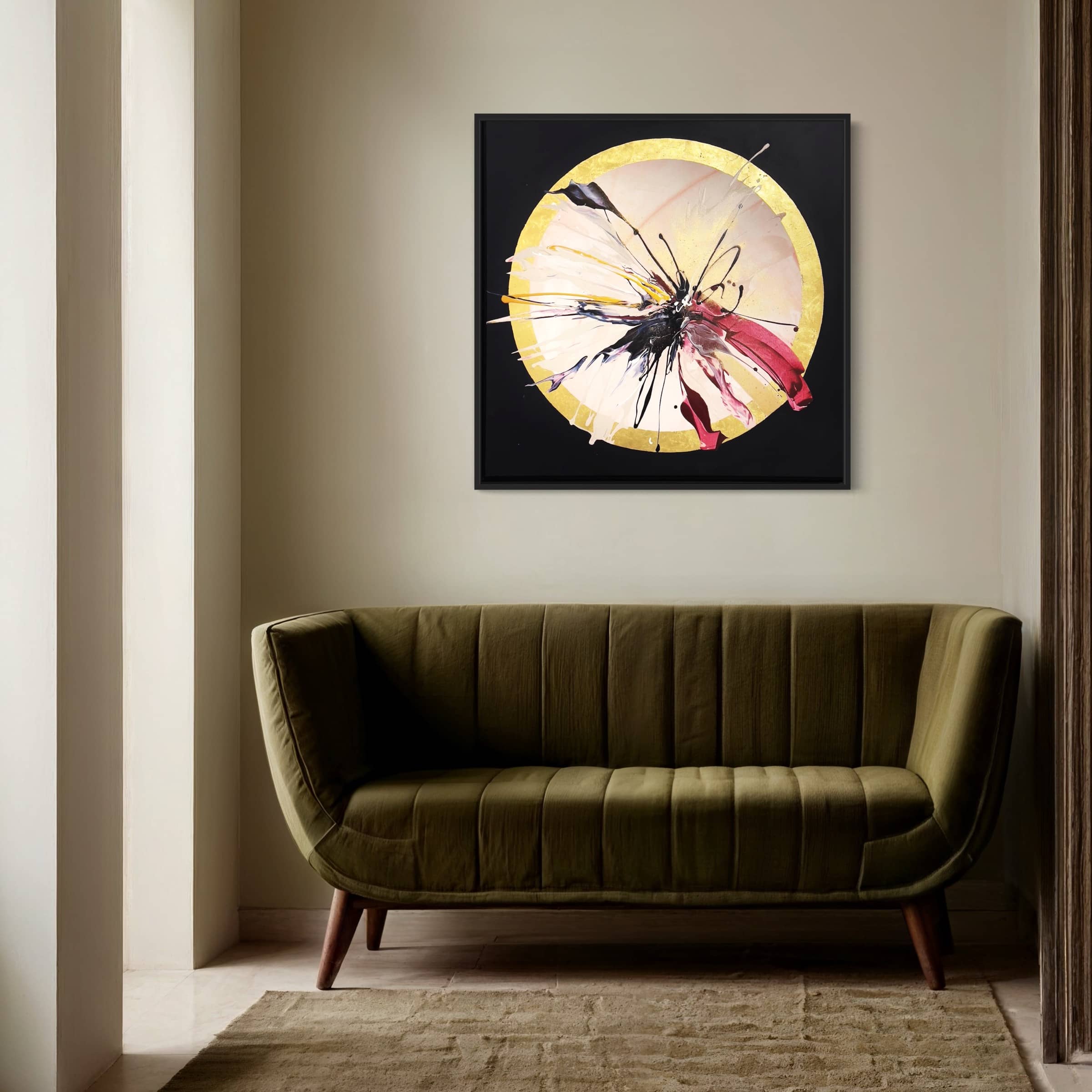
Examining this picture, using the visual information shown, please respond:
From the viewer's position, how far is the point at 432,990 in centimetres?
244

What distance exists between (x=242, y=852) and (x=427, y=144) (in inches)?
79.1

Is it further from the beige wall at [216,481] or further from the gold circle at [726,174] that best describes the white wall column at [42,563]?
the gold circle at [726,174]

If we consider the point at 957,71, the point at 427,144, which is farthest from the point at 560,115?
the point at 957,71

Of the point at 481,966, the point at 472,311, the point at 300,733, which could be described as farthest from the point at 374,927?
the point at 472,311

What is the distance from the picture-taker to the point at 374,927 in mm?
2705

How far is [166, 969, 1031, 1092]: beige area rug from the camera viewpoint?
76.7 inches

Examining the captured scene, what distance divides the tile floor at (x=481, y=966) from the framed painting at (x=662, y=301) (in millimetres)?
1176

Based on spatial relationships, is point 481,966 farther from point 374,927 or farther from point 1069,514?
point 1069,514

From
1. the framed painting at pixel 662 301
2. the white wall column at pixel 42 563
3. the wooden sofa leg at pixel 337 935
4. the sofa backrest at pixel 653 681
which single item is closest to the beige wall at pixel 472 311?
the framed painting at pixel 662 301

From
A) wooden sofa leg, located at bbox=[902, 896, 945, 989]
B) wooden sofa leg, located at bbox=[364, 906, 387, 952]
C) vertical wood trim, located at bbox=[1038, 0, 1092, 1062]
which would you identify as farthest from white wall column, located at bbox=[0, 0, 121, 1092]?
vertical wood trim, located at bbox=[1038, 0, 1092, 1062]

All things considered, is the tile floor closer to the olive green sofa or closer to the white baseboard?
the white baseboard

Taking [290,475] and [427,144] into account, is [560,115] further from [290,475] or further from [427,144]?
[290,475]

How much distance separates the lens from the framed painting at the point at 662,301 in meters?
2.91

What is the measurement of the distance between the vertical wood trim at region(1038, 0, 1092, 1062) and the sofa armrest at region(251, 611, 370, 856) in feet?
4.90
